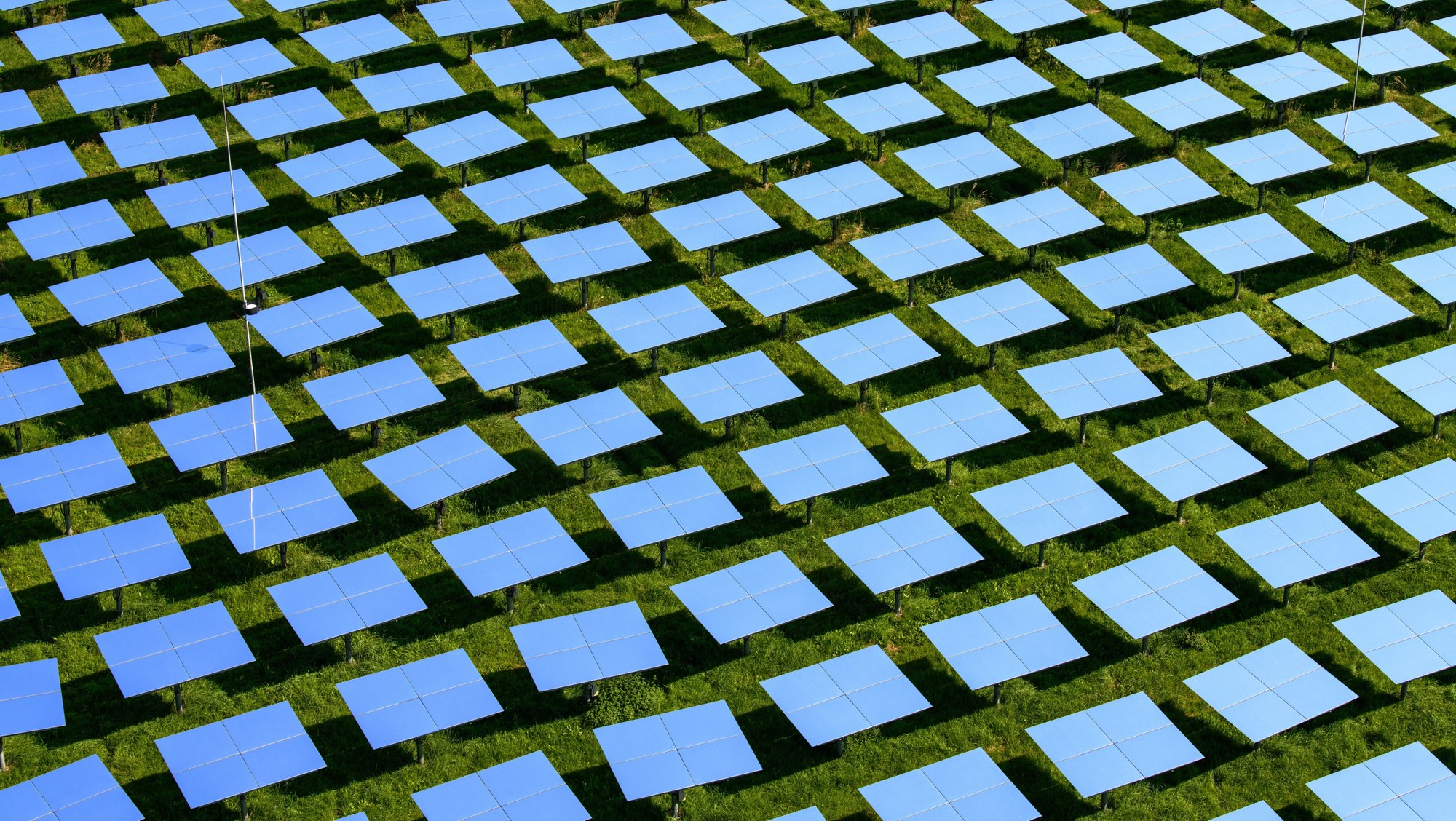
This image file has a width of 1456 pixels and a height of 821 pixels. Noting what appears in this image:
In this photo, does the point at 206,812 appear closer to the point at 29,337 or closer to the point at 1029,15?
the point at 29,337

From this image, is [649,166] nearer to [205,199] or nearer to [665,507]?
[205,199]

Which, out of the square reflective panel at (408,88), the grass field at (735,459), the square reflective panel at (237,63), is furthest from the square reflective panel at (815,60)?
the square reflective panel at (237,63)

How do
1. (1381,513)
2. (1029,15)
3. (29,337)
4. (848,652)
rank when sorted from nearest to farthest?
(848,652), (1381,513), (29,337), (1029,15)

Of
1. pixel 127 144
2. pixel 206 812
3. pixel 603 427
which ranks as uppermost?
pixel 127 144

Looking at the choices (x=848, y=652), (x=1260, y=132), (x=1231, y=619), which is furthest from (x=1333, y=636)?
(x=1260, y=132)

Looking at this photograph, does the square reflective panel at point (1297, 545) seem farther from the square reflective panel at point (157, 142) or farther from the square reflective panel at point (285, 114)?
the square reflective panel at point (157, 142)

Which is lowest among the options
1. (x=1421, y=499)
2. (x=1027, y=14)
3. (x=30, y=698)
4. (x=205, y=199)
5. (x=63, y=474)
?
(x=30, y=698)

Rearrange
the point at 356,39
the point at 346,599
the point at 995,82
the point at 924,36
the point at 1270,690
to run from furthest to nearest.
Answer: the point at 924,36 → the point at 356,39 → the point at 995,82 → the point at 346,599 → the point at 1270,690

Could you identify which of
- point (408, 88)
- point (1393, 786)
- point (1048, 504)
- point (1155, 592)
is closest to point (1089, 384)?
point (1048, 504)

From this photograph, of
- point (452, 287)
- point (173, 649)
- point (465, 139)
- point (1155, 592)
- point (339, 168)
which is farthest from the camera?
point (465, 139)
